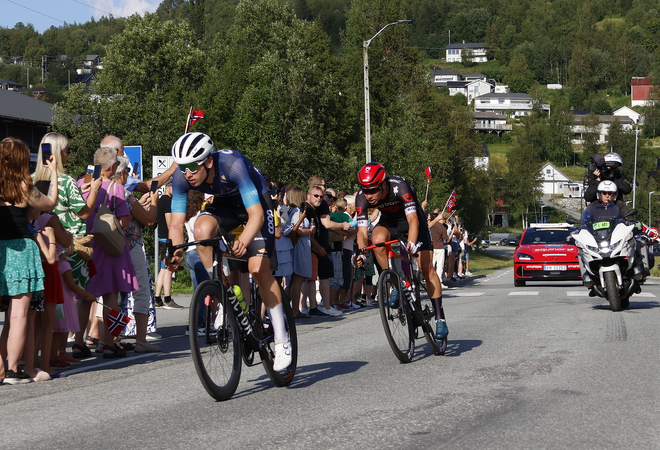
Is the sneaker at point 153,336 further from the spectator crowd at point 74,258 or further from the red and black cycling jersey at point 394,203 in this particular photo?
the red and black cycling jersey at point 394,203

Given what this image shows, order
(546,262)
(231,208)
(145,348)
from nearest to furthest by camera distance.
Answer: (231,208)
(145,348)
(546,262)

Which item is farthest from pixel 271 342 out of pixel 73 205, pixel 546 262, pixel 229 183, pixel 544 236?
pixel 544 236

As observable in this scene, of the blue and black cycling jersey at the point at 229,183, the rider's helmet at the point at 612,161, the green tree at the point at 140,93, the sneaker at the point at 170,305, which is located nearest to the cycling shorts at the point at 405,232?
the blue and black cycling jersey at the point at 229,183

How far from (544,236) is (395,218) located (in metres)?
17.5

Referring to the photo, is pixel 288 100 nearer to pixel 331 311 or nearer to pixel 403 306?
pixel 331 311

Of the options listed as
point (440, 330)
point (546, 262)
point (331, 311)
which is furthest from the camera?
point (546, 262)

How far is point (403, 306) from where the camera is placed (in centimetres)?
858

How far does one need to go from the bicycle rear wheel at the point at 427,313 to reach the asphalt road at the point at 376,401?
162 millimetres

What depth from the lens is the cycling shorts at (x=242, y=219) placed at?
6.81m

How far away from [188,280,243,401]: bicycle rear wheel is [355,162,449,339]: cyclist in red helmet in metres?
2.01

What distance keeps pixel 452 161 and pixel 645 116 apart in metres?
134

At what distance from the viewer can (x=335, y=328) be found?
1255 centimetres

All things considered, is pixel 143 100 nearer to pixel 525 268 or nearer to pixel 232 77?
pixel 232 77

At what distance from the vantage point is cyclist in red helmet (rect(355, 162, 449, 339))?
8.34 metres
